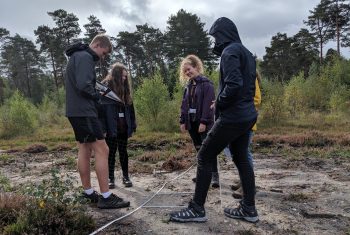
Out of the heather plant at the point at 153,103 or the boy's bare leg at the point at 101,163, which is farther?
the heather plant at the point at 153,103

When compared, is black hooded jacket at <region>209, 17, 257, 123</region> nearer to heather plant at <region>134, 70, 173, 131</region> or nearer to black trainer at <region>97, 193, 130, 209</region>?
black trainer at <region>97, 193, 130, 209</region>

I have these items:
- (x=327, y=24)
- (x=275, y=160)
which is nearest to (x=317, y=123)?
(x=275, y=160)

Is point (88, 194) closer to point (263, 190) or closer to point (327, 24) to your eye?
point (263, 190)

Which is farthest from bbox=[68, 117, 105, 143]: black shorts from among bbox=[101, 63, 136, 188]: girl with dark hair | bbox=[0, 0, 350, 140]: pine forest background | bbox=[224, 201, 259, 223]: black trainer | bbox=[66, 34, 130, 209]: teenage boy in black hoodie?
bbox=[0, 0, 350, 140]: pine forest background

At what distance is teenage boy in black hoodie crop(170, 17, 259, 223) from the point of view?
3926 mm

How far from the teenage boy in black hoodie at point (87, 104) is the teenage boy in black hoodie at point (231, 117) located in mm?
1025

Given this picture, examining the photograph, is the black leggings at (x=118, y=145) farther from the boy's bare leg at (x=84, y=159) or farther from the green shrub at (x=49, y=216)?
the green shrub at (x=49, y=216)

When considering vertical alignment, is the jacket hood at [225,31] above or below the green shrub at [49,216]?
above

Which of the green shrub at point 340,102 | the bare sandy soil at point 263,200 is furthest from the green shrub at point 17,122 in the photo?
the green shrub at point 340,102

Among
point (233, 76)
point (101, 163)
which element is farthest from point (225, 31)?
point (101, 163)

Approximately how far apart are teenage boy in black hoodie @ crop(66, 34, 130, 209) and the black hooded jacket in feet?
4.92

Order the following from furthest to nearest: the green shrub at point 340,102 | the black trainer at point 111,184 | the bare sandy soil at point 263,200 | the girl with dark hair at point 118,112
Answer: the green shrub at point 340,102 → the black trainer at point 111,184 → the girl with dark hair at point 118,112 → the bare sandy soil at point 263,200

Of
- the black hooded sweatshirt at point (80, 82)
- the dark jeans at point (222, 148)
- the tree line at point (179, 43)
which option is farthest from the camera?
the tree line at point (179, 43)

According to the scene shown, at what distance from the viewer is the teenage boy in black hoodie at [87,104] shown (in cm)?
457
